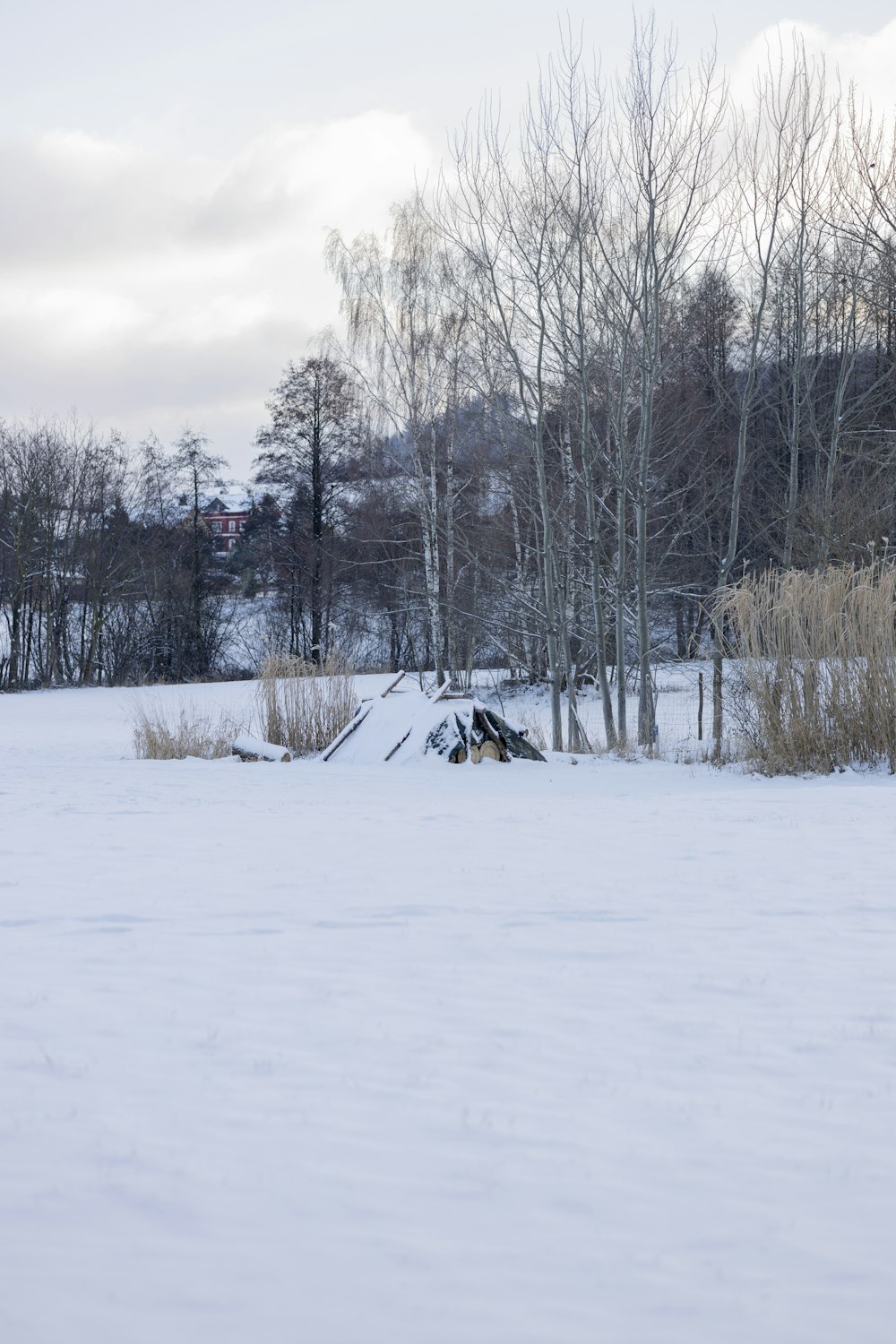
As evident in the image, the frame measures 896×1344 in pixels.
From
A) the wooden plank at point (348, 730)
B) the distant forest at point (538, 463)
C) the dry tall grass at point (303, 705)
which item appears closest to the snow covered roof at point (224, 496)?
the distant forest at point (538, 463)

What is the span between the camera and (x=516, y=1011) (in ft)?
11.3

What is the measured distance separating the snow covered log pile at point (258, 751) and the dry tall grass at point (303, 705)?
0.43 metres

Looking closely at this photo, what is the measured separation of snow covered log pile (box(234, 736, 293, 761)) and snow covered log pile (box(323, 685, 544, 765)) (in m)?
0.61

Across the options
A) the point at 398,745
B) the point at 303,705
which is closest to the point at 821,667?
the point at 398,745

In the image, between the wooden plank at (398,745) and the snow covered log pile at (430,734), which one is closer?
the snow covered log pile at (430,734)

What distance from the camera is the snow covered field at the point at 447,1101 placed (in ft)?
6.55

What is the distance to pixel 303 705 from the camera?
1368cm

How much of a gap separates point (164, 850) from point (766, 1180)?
4.46 m

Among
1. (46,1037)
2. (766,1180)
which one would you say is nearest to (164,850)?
(46,1037)

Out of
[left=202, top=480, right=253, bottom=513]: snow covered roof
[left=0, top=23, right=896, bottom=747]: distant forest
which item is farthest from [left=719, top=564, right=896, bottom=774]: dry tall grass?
[left=202, top=480, right=253, bottom=513]: snow covered roof

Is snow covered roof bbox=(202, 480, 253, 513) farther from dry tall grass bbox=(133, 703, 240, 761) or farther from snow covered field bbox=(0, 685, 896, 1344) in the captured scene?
snow covered field bbox=(0, 685, 896, 1344)

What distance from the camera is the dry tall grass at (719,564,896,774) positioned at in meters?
10.2

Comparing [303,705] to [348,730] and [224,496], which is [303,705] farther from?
[224,496]

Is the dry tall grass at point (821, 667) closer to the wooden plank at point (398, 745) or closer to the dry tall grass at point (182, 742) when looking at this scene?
the wooden plank at point (398, 745)
